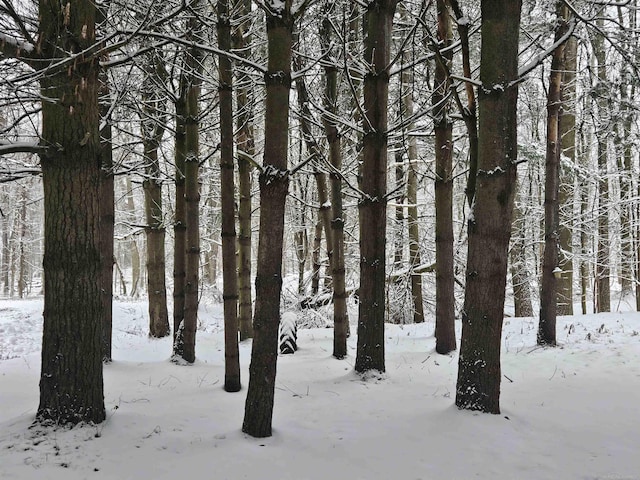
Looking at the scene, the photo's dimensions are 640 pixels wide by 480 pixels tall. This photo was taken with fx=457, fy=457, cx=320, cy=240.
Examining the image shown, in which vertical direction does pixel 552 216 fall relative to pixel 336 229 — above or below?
above

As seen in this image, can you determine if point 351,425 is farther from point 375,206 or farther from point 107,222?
point 107,222

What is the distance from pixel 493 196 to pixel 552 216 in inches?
167

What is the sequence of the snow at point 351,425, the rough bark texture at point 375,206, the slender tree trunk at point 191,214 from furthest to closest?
1. the slender tree trunk at point 191,214
2. the rough bark texture at point 375,206
3. the snow at point 351,425

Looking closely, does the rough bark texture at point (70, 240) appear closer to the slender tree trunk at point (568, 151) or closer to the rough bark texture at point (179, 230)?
the rough bark texture at point (179, 230)

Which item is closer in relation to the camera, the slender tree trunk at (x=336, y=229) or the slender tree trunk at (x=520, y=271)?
the slender tree trunk at (x=336, y=229)

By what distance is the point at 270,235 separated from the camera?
389 cm

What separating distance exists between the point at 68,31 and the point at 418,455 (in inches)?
185

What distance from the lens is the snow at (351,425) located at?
338 centimetres

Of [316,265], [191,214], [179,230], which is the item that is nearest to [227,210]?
[191,214]

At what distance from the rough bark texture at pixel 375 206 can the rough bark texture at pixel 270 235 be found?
2381mm

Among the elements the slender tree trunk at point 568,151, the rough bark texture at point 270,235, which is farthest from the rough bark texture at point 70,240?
the slender tree trunk at point 568,151

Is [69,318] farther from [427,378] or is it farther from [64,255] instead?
[427,378]

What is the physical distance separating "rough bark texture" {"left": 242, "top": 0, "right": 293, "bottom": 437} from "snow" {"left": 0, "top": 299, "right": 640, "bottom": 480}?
0.33 metres

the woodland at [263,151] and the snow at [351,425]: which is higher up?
the woodland at [263,151]
